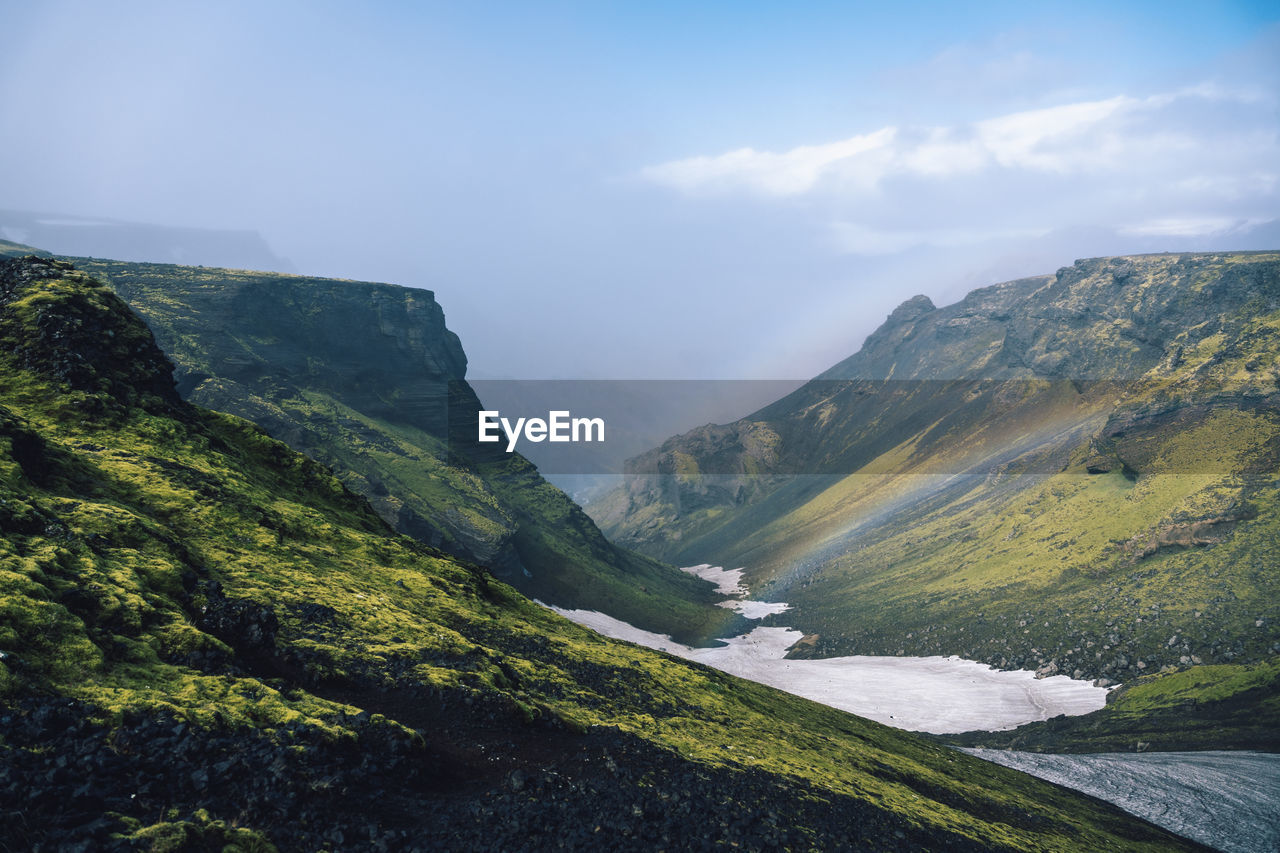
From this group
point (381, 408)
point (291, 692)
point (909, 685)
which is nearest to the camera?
point (291, 692)

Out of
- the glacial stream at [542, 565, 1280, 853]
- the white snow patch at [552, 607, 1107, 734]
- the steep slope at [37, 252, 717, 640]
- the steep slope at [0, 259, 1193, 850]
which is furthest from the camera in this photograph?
the steep slope at [37, 252, 717, 640]

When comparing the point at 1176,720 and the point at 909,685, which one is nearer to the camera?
the point at 1176,720

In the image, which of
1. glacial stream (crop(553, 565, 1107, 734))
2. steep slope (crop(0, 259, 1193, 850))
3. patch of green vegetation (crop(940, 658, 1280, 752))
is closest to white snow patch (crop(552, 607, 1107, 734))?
glacial stream (crop(553, 565, 1107, 734))

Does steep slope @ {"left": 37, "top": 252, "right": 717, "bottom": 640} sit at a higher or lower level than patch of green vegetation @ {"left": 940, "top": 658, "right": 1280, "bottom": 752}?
higher

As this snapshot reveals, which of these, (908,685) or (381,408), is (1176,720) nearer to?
(908,685)

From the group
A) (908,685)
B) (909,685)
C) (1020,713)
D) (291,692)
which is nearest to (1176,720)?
(1020,713)

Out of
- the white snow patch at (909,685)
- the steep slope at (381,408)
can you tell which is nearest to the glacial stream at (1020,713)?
the white snow patch at (909,685)

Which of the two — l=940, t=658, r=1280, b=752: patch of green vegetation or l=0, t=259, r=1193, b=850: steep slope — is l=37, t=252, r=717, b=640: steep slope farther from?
l=940, t=658, r=1280, b=752: patch of green vegetation
